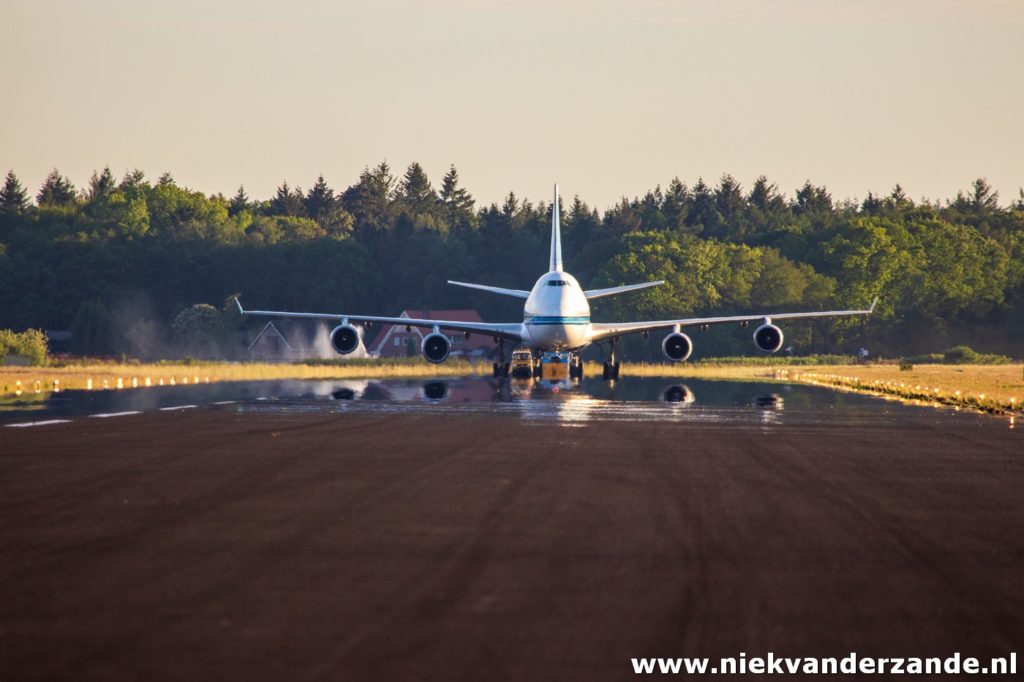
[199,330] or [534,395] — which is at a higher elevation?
[199,330]

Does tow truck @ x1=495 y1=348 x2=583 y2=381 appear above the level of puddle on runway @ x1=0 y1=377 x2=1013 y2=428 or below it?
above

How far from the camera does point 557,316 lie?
60.7 m

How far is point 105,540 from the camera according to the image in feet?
51.0

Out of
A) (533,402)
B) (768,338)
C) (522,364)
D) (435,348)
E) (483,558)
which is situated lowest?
(483,558)

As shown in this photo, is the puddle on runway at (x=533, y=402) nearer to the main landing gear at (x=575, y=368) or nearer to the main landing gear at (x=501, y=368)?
the main landing gear at (x=501, y=368)

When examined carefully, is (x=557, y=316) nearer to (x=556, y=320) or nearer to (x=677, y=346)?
(x=556, y=320)

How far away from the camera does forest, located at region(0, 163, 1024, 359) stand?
13462cm

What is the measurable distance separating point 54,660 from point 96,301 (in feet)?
473

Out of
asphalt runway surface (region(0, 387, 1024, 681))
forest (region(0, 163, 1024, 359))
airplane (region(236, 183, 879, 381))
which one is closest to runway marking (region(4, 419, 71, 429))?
asphalt runway surface (region(0, 387, 1024, 681))

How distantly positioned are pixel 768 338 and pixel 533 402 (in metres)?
20.9

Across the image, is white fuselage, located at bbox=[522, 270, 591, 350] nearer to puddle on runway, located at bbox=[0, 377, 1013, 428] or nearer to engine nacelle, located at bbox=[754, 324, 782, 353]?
puddle on runway, located at bbox=[0, 377, 1013, 428]

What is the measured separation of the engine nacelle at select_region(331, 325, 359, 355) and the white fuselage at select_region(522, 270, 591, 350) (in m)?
8.06

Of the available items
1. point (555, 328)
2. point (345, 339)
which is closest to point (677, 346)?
point (555, 328)

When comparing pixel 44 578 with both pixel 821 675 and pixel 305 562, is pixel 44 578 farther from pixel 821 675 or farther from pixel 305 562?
pixel 821 675
